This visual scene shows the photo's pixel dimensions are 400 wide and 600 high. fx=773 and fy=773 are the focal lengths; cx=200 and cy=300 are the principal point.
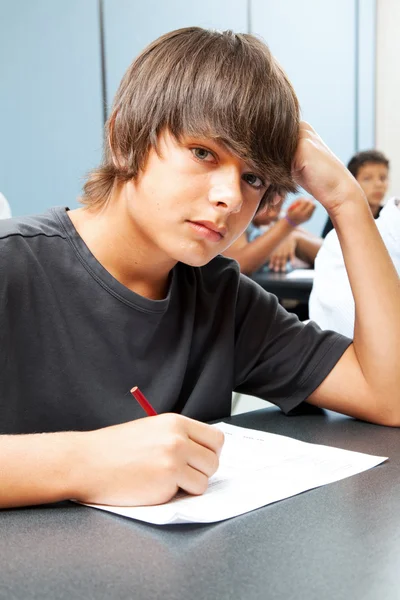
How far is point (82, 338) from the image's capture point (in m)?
1.06

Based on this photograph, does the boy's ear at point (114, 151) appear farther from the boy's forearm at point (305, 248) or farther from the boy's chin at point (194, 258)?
the boy's forearm at point (305, 248)

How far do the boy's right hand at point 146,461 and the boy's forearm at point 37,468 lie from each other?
0.03 ft

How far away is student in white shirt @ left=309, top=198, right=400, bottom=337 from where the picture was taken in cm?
156

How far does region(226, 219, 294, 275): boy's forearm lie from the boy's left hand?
220 centimetres

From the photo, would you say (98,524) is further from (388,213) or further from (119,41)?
(119,41)

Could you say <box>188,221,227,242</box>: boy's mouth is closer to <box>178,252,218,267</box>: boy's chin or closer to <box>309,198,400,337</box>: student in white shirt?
<box>178,252,218,267</box>: boy's chin

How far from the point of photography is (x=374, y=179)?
199 inches

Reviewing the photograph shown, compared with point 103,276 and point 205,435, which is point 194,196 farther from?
point 205,435

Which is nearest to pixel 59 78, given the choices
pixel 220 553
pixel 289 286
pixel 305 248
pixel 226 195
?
pixel 289 286

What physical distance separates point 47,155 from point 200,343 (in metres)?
2.66

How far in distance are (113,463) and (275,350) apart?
0.54 m

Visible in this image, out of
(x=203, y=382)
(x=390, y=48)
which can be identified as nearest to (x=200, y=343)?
(x=203, y=382)

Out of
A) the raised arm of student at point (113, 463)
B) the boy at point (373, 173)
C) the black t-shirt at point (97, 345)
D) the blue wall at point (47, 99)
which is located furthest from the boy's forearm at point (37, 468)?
the boy at point (373, 173)

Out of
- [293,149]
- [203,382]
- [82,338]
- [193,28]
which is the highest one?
[193,28]
